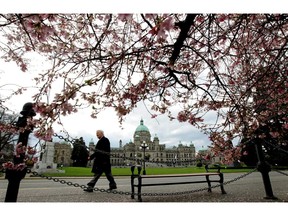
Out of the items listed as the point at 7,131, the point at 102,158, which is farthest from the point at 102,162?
the point at 7,131

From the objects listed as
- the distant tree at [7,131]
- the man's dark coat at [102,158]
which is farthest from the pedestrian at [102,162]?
the distant tree at [7,131]

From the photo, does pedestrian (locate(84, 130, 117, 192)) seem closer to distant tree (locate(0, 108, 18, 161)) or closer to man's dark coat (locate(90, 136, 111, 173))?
man's dark coat (locate(90, 136, 111, 173))

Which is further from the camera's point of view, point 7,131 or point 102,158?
point 102,158

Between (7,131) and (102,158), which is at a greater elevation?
(7,131)

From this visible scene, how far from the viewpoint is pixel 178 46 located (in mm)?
3365

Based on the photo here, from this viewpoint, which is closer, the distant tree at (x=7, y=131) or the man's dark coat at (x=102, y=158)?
the distant tree at (x=7, y=131)

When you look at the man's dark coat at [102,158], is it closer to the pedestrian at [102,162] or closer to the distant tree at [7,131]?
the pedestrian at [102,162]

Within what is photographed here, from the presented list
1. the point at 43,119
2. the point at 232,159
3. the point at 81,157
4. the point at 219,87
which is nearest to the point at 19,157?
the point at 43,119

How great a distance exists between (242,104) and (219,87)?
526 mm

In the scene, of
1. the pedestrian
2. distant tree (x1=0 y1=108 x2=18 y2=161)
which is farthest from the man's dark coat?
distant tree (x1=0 y1=108 x2=18 y2=161)

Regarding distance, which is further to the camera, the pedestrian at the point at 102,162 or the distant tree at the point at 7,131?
the pedestrian at the point at 102,162

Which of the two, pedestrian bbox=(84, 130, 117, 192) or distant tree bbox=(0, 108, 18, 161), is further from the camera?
pedestrian bbox=(84, 130, 117, 192)

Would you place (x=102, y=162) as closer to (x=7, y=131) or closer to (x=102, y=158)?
(x=102, y=158)

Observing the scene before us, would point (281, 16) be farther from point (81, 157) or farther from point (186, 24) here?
point (81, 157)
